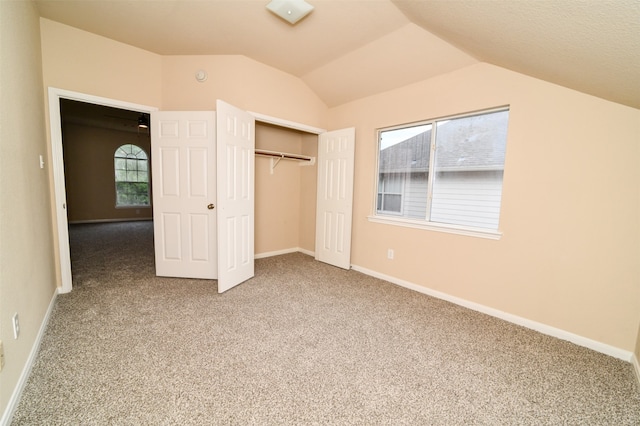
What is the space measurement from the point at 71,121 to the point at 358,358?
30.3ft

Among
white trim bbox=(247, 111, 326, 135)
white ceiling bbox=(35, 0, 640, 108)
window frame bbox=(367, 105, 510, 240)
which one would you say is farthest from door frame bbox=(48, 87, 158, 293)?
window frame bbox=(367, 105, 510, 240)

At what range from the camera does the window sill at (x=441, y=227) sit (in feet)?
8.27

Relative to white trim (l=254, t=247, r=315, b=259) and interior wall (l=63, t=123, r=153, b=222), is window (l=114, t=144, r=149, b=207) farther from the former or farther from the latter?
white trim (l=254, t=247, r=315, b=259)

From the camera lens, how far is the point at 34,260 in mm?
1905

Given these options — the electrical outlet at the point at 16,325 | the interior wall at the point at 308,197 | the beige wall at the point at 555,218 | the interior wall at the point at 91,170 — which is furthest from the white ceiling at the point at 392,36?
the interior wall at the point at 91,170

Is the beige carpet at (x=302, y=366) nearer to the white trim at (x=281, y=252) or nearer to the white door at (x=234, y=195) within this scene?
the white door at (x=234, y=195)

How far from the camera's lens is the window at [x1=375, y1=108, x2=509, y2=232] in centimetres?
260

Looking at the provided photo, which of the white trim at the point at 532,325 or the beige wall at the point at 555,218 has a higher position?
the beige wall at the point at 555,218

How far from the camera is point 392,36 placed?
260 cm

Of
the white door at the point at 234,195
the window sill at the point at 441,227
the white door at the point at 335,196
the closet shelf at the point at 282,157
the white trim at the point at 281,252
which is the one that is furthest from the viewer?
the white trim at the point at 281,252

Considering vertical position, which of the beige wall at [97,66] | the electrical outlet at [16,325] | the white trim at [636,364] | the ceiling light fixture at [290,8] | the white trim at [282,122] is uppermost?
the ceiling light fixture at [290,8]

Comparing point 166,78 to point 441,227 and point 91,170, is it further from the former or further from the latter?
point 91,170

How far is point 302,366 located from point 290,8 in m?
2.93

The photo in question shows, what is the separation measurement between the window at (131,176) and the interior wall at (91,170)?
15 centimetres
